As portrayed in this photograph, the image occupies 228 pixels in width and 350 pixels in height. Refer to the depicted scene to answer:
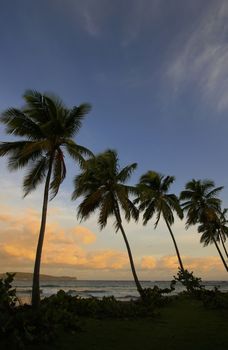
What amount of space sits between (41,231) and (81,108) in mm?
6631

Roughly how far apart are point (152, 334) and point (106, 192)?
499 inches

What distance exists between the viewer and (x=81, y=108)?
18.4 meters

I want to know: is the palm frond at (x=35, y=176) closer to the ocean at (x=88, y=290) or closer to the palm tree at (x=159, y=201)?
the ocean at (x=88, y=290)

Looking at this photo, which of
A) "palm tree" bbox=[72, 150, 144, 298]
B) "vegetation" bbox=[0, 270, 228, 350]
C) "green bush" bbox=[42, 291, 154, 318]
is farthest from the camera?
"palm tree" bbox=[72, 150, 144, 298]

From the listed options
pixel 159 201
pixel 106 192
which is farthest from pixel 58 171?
pixel 159 201

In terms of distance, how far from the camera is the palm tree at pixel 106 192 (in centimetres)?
2317

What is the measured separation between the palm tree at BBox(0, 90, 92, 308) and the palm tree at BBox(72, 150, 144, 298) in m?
5.05

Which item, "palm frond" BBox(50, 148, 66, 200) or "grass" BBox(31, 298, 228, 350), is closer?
"grass" BBox(31, 298, 228, 350)

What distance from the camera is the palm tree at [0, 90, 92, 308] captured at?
17.2m

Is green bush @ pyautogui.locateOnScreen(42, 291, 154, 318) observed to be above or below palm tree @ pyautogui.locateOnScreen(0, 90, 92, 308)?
below

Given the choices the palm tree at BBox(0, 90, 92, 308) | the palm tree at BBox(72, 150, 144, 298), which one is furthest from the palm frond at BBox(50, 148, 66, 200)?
the palm tree at BBox(72, 150, 144, 298)

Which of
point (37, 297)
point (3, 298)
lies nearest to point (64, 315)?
point (37, 297)

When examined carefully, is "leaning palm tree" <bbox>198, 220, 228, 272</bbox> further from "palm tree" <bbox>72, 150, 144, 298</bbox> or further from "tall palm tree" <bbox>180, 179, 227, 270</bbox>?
"palm tree" <bbox>72, 150, 144, 298</bbox>

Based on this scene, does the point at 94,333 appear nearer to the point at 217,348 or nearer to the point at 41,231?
the point at 217,348
